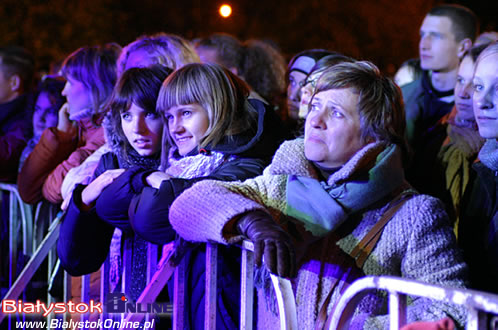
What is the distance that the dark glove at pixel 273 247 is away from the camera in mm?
2051

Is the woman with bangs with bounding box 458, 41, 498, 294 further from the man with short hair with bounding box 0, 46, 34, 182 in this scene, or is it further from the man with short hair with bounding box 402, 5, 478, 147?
the man with short hair with bounding box 0, 46, 34, 182

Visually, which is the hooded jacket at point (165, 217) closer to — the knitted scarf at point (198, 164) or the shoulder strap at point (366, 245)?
the knitted scarf at point (198, 164)

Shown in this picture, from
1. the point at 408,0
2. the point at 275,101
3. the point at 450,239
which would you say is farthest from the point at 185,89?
the point at 408,0

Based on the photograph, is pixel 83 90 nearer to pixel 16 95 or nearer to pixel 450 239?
pixel 16 95

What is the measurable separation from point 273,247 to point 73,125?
3.02 m

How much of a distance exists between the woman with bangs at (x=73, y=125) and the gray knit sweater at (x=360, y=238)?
2146 mm

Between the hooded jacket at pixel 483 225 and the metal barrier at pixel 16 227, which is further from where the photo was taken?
the metal barrier at pixel 16 227

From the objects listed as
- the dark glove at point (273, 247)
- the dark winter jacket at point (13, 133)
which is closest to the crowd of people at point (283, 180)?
the dark glove at point (273, 247)

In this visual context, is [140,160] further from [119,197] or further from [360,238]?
[360,238]

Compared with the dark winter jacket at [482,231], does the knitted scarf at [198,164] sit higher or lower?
higher

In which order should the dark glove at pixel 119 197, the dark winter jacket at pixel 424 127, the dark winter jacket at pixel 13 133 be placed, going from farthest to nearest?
the dark winter jacket at pixel 13 133
the dark winter jacket at pixel 424 127
the dark glove at pixel 119 197

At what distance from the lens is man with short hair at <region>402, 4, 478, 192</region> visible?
13.6ft

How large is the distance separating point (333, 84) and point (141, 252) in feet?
4.12

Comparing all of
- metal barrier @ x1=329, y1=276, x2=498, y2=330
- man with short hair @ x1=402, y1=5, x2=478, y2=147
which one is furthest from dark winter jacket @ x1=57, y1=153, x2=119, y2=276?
man with short hair @ x1=402, y1=5, x2=478, y2=147
